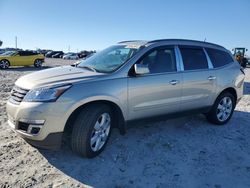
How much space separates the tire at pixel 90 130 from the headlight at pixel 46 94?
44 centimetres

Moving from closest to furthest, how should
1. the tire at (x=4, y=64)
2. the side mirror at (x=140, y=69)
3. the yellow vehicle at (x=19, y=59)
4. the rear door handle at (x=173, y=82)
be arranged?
the side mirror at (x=140, y=69), the rear door handle at (x=173, y=82), the tire at (x=4, y=64), the yellow vehicle at (x=19, y=59)

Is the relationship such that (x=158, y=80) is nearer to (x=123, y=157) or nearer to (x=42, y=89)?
(x=123, y=157)

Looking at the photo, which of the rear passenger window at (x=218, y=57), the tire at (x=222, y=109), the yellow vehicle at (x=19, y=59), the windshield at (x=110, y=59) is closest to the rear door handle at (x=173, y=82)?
the windshield at (x=110, y=59)

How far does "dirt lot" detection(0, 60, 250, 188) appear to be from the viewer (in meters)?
3.51

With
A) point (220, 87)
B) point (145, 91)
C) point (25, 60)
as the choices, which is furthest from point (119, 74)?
point (25, 60)

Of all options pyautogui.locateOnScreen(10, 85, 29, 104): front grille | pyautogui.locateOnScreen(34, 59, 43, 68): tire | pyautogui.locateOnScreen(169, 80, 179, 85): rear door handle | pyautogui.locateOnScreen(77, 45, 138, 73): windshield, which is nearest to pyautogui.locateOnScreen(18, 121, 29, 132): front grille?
pyautogui.locateOnScreen(10, 85, 29, 104): front grille

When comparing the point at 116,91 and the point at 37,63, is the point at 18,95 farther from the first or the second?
the point at 37,63

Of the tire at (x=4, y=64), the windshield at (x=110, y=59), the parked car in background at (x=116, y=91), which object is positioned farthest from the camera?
the tire at (x=4, y=64)

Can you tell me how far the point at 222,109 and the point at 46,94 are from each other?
395cm

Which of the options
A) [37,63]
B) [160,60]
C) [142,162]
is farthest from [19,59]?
[142,162]

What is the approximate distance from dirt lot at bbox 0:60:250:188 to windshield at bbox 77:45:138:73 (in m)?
1.29

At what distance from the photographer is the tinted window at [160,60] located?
4.56m

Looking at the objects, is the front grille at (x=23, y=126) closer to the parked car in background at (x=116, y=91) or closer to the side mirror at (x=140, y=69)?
the parked car in background at (x=116, y=91)

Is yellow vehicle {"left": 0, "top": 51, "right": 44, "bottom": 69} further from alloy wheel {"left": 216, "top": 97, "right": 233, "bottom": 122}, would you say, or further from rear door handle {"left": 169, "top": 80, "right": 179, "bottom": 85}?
rear door handle {"left": 169, "top": 80, "right": 179, "bottom": 85}
